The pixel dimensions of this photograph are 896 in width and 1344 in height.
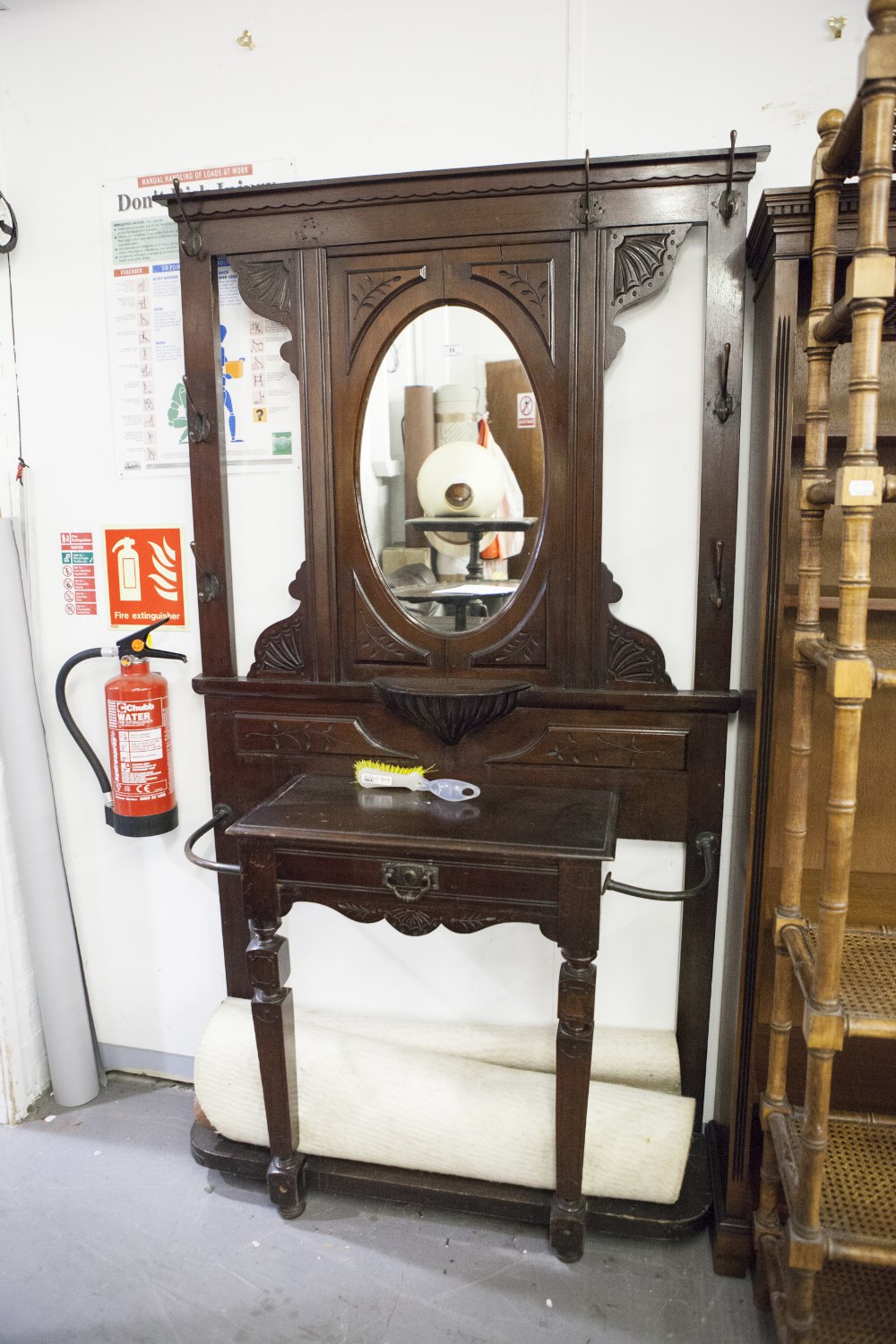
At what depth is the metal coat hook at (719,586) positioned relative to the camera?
6.12 ft

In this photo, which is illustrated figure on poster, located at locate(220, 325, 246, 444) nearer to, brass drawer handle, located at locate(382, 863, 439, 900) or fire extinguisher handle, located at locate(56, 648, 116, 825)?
fire extinguisher handle, located at locate(56, 648, 116, 825)

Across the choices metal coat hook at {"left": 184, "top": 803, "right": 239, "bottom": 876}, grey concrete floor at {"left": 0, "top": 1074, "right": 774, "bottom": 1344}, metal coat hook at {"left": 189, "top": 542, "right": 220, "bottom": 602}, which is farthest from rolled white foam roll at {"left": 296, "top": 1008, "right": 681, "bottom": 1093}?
metal coat hook at {"left": 189, "top": 542, "right": 220, "bottom": 602}

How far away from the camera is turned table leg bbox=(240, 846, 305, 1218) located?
1.82m

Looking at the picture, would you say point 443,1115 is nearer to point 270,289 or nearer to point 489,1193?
point 489,1193

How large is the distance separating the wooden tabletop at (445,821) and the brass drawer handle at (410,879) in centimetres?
5

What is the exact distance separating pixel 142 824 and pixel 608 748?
1211 millimetres

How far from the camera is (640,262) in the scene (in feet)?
5.99

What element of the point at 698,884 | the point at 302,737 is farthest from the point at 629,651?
the point at 302,737

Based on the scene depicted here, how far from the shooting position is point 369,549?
2.06 metres

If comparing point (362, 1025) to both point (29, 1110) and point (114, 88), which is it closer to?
point (29, 1110)

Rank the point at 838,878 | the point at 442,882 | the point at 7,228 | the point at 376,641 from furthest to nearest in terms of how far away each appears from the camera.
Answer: the point at 7,228 → the point at 376,641 → the point at 442,882 → the point at 838,878

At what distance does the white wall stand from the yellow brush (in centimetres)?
48

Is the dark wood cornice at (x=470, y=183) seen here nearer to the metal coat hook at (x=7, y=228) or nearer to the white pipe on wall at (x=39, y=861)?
the metal coat hook at (x=7, y=228)

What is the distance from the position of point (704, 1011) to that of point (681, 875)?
1.09 feet
